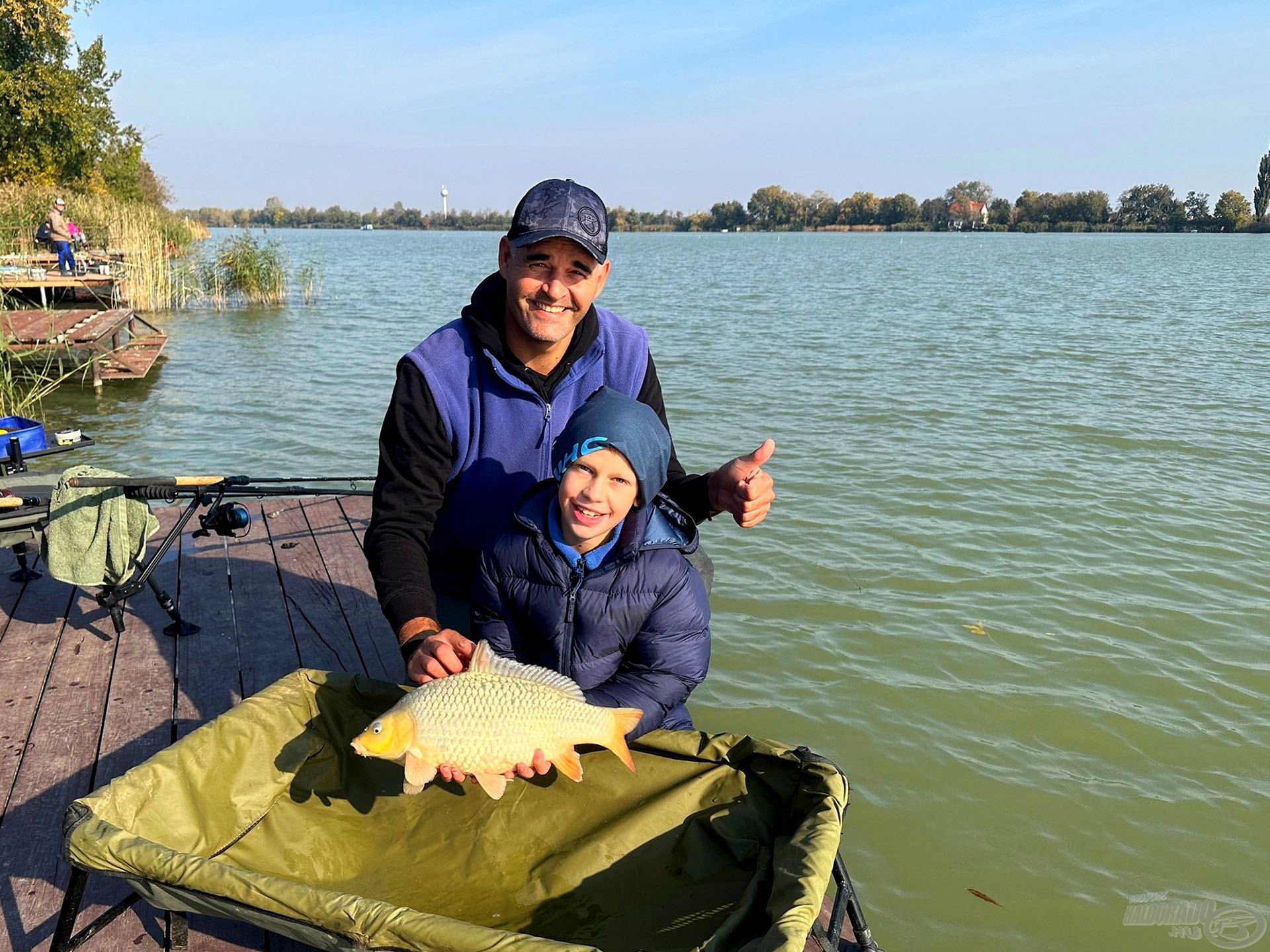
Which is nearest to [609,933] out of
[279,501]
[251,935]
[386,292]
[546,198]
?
[251,935]

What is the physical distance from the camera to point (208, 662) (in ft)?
13.0

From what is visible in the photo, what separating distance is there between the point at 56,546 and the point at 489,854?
8.24 feet

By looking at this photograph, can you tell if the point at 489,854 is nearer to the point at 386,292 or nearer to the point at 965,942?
the point at 965,942

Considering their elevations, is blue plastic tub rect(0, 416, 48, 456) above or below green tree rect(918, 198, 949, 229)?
below

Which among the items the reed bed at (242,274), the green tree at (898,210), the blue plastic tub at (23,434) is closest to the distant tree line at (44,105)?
the reed bed at (242,274)

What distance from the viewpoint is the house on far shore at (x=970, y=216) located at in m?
135

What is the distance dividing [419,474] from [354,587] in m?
1.89

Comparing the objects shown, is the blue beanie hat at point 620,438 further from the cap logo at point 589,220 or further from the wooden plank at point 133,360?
the wooden plank at point 133,360

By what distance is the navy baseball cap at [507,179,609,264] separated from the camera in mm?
2877

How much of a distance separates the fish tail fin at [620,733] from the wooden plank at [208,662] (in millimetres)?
1023

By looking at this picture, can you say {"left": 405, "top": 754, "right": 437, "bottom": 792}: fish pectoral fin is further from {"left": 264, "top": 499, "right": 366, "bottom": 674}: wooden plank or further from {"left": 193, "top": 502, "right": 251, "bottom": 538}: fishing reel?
{"left": 193, "top": 502, "right": 251, "bottom": 538}: fishing reel

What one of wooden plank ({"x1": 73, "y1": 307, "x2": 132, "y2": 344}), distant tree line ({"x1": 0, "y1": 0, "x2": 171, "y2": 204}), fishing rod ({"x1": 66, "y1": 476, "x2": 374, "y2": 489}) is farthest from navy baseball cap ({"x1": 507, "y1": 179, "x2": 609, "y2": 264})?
distant tree line ({"x1": 0, "y1": 0, "x2": 171, "y2": 204})

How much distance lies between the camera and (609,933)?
2.42m

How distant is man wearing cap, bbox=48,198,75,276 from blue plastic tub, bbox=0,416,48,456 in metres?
13.8
